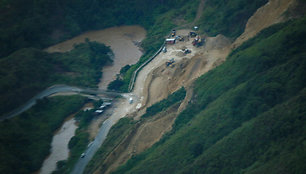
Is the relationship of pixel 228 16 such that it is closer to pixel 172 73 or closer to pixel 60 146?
pixel 172 73

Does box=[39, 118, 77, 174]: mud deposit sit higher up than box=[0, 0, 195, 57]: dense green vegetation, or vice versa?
box=[0, 0, 195, 57]: dense green vegetation

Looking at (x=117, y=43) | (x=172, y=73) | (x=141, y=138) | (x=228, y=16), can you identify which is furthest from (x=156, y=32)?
(x=141, y=138)

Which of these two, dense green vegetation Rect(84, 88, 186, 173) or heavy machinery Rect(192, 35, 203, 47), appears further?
heavy machinery Rect(192, 35, 203, 47)

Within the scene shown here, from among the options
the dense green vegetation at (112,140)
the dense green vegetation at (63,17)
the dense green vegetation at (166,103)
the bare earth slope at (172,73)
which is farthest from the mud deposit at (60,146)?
the dense green vegetation at (63,17)

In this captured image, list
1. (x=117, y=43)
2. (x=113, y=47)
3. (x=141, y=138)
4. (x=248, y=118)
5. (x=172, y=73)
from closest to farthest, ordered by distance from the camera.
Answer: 1. (x=248, y=118)
2. (x=141, y=138)
3. (x=172, y=73)
4. (x=113, y=47)
5. (x=117, y=43)

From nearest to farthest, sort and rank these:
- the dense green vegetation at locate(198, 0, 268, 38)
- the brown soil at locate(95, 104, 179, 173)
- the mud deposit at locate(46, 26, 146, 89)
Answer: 1. the brown soil at locate(95, 104, 179, 173)
2. the dense green vegetation at locate(198, 0, 268, 38)
3. the mud deposit at locate(46, 26, 146, 89)

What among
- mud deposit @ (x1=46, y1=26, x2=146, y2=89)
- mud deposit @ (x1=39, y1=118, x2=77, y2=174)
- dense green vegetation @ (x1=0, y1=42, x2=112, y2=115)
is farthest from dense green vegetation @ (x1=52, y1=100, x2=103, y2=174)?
mud deposit @ (x1=46, y1=26, x2=146, y2=89)

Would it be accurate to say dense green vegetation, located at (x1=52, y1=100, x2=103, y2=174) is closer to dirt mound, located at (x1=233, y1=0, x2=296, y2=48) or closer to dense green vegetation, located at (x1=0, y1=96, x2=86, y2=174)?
dense green vegetation, located at (x1=0, y1=96, x2=86, y2=174)
